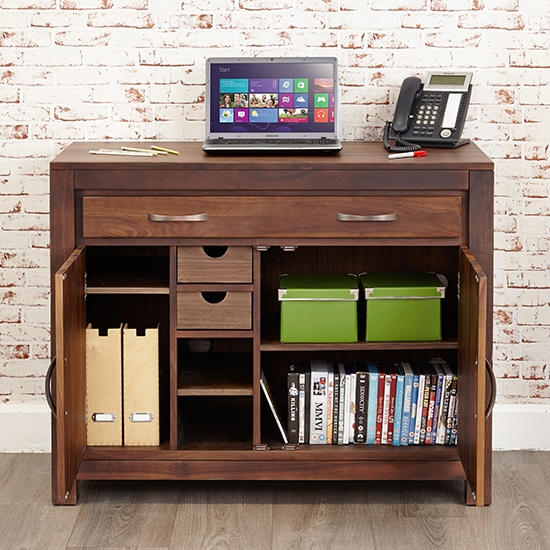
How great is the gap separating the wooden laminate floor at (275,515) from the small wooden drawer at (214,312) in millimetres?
513

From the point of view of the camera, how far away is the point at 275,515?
274 cm

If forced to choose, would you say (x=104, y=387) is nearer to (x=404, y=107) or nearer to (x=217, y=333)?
(x=217, y=333)

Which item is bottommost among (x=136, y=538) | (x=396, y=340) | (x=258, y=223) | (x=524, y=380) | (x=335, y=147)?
(x=136, y=538)

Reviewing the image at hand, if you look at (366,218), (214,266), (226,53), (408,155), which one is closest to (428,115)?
(408,155)

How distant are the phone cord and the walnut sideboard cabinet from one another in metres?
0.03

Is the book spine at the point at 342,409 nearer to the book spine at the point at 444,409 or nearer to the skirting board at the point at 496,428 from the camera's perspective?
the book spine at the point at 444,409

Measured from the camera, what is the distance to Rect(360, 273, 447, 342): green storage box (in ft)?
9.24

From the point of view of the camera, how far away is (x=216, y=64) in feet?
9.55

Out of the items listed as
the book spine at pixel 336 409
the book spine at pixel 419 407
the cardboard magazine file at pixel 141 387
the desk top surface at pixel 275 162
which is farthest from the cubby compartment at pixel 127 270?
the book spine at pixel 419 407

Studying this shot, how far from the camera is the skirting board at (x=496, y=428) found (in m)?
3.22

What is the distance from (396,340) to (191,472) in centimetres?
71

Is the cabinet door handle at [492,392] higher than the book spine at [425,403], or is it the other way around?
the cabinet door handle at [492,392]

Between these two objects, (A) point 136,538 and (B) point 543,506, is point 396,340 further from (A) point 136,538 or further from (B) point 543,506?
(A) point 136,538

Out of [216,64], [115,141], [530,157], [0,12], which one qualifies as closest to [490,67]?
[530,157]
